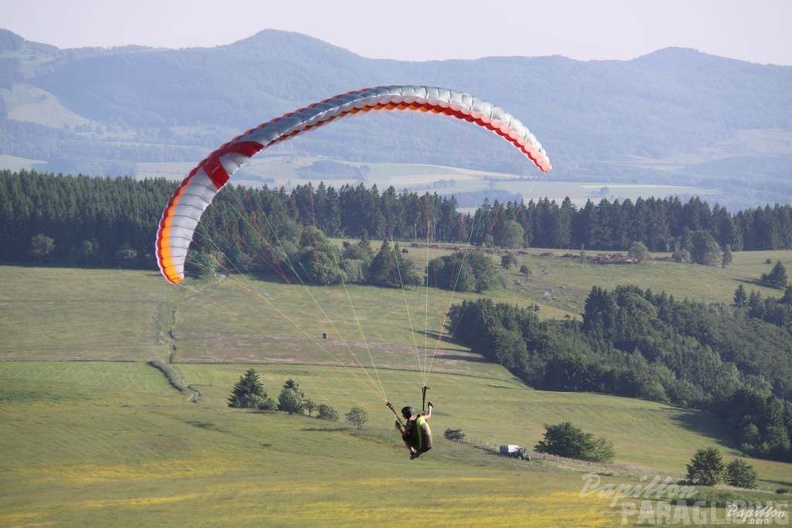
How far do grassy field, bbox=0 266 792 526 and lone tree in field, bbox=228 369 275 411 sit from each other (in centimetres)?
118

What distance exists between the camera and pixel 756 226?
7510 inches

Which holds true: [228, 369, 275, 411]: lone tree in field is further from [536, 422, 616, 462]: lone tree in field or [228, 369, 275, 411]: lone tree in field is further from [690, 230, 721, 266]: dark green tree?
[690, 230, 721, 266]: dark green tree

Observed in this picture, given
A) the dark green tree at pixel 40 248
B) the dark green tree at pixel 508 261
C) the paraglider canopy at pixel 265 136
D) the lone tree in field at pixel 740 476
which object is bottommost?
the lone tree in field at pixel 740 476

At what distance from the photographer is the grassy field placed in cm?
4753

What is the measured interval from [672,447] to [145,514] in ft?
145

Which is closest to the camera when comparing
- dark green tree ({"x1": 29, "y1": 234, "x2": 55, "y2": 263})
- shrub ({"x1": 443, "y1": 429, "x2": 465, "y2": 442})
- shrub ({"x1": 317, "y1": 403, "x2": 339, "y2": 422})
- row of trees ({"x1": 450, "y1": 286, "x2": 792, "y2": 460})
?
shrub ({"x1": 443, "y1": 429, "x2": 465, "y2": 442})

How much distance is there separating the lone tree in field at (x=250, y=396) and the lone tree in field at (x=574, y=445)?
1681 centimetres

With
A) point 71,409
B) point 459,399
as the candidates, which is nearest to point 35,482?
point 71,409

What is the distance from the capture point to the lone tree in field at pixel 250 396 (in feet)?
238

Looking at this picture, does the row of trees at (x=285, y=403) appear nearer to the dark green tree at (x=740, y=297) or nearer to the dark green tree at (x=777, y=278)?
the dark green tree at (x=740, y=297)

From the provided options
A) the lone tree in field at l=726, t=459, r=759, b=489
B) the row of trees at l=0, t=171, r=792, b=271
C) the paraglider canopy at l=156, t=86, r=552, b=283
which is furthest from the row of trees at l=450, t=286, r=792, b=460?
the paraglider canopy at l=156, t=86, r=552, b=283

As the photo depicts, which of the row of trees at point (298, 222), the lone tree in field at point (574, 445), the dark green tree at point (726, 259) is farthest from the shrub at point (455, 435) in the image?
the dark green tree at point (726, 259)

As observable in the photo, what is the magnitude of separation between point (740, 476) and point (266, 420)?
2610 cm

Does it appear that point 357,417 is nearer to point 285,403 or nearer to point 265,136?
point 285,403
